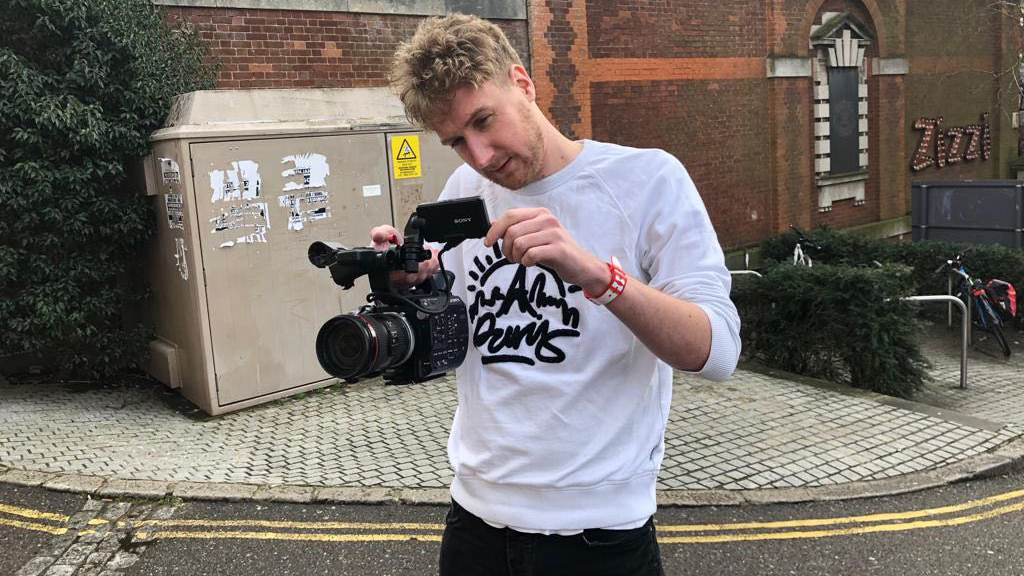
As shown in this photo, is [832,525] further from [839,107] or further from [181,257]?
[839,107]

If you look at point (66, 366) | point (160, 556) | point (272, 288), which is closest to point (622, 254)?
point (160, 556)

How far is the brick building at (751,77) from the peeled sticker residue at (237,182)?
2088 millimetres

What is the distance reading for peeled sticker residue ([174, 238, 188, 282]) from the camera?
6.43 metres

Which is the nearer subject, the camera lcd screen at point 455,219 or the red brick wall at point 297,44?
the camera lcd screen at point 455,219

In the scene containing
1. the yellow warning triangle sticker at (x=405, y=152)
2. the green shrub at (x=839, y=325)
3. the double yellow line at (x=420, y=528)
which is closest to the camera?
the double yellow line at (x=420, y=528)

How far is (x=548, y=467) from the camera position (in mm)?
1830

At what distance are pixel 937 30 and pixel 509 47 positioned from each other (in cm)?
1881

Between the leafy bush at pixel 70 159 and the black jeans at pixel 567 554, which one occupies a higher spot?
the leafy bush at pixel 70 159

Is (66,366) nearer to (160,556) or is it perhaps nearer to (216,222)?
(216,222)

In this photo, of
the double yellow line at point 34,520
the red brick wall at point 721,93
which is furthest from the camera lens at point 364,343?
the red brick wall at point 721,93

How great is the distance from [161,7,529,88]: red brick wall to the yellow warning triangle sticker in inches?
77.2

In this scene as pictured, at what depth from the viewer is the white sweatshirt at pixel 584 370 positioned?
1.79 m

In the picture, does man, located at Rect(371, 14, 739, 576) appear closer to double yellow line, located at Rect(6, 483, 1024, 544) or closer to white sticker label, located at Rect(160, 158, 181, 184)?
double yellow line, located at Rect(6, 483, 1024, 544)

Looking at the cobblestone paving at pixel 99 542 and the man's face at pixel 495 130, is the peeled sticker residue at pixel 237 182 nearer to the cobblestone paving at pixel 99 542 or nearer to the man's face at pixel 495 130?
the cobblestone paving at pixel 99 542
